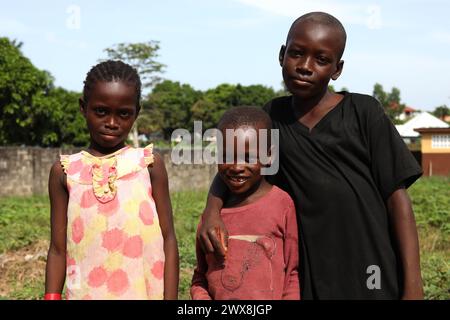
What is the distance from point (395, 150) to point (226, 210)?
0.57 meters

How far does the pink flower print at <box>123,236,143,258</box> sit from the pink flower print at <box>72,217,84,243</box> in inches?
5.8

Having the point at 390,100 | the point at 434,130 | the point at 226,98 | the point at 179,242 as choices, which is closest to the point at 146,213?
the point at 179,242

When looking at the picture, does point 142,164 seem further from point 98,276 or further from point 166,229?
point 98,276

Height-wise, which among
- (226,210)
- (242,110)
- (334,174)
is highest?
(242,110)

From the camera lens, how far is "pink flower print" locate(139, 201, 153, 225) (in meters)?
1.89

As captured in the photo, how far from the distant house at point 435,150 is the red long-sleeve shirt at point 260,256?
19.5m

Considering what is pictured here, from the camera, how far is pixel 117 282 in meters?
1.88

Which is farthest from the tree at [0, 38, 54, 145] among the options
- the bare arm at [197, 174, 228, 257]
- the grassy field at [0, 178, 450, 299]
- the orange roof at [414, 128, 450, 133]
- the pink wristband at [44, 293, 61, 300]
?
the bare arm at [197, 174, 228, 257]

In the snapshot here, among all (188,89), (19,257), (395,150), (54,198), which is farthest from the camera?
(188,89)

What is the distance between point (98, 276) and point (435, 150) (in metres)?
20.1

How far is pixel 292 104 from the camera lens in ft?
6.63

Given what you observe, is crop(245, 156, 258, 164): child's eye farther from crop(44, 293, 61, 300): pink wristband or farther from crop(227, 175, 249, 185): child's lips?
crop(44, 293, 61, 300): pink wristband
